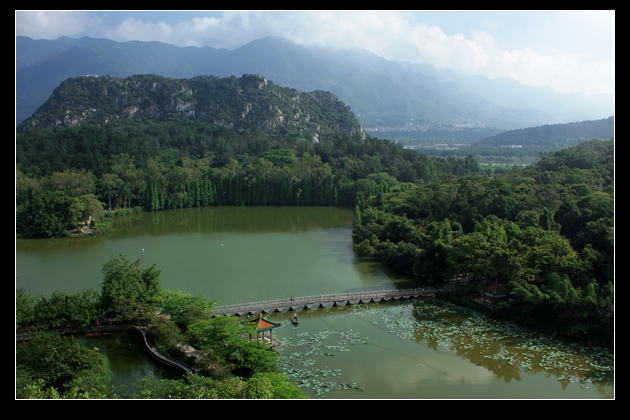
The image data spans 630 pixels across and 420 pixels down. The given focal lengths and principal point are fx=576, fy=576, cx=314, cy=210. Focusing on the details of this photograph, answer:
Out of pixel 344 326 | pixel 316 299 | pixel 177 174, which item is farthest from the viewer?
pixel 177 174

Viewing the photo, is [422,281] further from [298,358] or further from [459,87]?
[459,87]

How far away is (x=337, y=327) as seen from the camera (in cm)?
1348

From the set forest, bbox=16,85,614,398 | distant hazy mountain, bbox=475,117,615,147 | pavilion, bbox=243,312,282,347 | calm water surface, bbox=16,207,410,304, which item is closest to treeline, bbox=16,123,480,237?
forest, bbox=16,85,614,398

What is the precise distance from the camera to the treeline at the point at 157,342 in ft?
27.9

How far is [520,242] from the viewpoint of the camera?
49.1 feet

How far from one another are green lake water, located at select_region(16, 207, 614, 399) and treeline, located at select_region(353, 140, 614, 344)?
2.21ft

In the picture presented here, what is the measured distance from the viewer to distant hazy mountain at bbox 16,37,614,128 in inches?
3071

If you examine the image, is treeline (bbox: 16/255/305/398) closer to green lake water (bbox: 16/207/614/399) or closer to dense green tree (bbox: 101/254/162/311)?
dense green tree (bbox: 101/254/162/311)

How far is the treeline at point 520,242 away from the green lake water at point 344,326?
0.67 metres

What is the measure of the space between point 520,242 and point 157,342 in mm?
9327

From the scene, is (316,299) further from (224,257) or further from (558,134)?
(558,134)

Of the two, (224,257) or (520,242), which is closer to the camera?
(520,242)

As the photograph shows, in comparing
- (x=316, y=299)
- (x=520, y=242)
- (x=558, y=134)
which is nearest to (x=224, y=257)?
(x=316, y=299)
